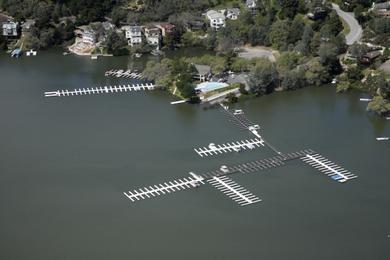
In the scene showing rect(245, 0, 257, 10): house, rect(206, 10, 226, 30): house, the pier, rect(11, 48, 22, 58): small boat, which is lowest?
rect(11, 48, 22, 58): small boat

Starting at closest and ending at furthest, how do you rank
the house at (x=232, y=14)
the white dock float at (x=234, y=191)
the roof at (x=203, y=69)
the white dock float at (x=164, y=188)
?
the white dock float at (x=234, y=191)
the white dock float at (x=164, y=188)
the roof at (x=203, y=69)
the house at (x=232, y=14)

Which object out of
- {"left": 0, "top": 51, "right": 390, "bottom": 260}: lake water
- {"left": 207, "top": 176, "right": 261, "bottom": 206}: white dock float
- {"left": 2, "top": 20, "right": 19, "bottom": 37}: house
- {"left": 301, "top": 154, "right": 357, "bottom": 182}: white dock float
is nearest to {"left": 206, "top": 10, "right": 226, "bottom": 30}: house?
{"left": 0, "top": 51, "right": 390, "bottom": 260}: lake water

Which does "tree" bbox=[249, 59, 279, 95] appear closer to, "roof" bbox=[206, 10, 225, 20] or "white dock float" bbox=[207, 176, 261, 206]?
"white dock float" bbox=[207, 176, 261, 206]

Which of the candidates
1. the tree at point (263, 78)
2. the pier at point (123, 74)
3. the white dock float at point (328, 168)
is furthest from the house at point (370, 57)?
the pier at point (123, 74)

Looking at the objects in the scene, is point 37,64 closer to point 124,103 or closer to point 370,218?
point 124,103

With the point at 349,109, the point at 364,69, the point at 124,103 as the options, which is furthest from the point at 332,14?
the point at 124,103

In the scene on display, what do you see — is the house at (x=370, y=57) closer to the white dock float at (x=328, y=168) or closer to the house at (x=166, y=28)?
the white dock float at (x=328, y=168)

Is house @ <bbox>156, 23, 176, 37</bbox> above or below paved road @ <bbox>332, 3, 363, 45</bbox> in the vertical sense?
Answer: below
